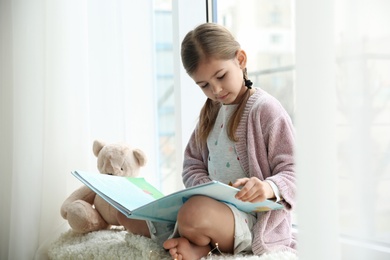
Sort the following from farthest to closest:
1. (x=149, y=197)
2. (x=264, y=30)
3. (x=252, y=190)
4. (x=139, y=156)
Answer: (x=264, y=30) < (x=139, y=156) < (x=149, y=197) < (x=252, y=190)

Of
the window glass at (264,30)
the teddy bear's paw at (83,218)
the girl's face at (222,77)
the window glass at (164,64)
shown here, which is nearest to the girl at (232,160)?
the girl's face at (222,77)

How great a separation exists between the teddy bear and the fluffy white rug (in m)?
0.04

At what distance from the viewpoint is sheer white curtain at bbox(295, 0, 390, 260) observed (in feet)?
2.54

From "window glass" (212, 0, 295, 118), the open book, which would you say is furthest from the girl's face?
"window glass" (212, 0, 295, 118)

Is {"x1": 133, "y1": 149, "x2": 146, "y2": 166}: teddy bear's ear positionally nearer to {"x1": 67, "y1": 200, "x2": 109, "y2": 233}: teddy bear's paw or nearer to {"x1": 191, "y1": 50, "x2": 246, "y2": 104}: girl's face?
{"x1": 67, "y1": 200, "x2": 109, "y2": 233}: teddy bear's paw

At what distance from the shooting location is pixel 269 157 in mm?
1295

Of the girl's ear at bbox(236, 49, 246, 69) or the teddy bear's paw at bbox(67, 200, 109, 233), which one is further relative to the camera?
the teddy bear's paw at bbox(67, 200, 109, 233)

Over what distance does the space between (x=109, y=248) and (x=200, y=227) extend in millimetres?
326

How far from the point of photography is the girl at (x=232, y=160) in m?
1.19

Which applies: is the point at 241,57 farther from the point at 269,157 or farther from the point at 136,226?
the point at 136,226

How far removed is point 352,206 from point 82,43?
118 cm

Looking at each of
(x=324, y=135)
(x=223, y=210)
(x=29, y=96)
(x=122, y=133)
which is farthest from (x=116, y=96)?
(x=324, y=135)

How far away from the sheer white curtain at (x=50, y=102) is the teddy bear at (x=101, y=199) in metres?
0.11

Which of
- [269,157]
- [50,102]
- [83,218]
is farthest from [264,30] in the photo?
[269,157]
